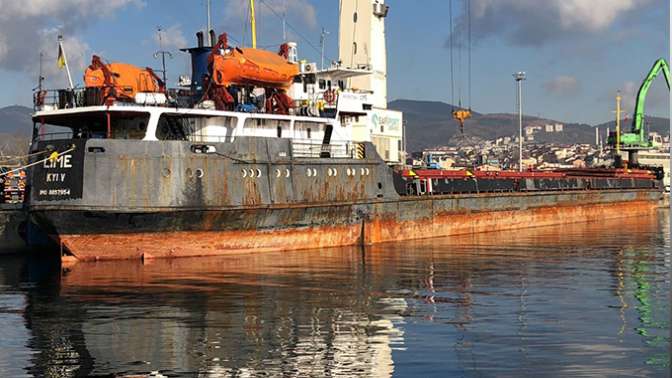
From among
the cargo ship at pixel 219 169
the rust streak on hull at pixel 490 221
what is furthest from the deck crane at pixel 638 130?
the cargo ship at pixel 219 169

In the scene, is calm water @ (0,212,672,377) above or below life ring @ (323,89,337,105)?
below

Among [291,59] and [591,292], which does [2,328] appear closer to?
[591,292]

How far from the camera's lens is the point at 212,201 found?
27938 millimetres

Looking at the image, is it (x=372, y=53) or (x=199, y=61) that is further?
(x=372, y=53)

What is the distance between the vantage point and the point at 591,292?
2150 cm

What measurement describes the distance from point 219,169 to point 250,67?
15.1ft

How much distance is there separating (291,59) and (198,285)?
1503 centimetres

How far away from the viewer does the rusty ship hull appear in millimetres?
26359

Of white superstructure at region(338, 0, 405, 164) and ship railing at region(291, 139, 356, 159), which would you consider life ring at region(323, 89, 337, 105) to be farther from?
white superstructure at region(338, 0, 405, 164)

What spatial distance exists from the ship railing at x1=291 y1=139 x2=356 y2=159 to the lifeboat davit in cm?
251

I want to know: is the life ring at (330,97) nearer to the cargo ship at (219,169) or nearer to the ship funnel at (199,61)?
the cargo ship at (219,169)

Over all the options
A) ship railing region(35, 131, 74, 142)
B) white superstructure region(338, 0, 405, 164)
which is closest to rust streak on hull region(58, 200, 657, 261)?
ship railing region(35, 131, 74, 142)

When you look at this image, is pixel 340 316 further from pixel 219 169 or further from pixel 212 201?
pixel 219 169

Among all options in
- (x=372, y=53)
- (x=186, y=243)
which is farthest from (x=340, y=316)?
(x=372, y=53)
